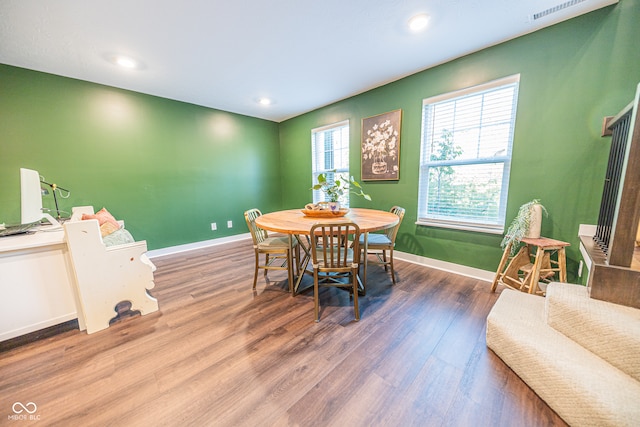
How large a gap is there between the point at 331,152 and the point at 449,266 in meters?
2.57

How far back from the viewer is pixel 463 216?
2.54 meters

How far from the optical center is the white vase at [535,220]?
1.91 meters

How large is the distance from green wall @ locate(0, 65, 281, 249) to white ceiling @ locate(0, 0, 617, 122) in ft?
1.05

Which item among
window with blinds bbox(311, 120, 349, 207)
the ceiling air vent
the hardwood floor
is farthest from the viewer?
window with blinds bbox(311, 120, 349, 207)

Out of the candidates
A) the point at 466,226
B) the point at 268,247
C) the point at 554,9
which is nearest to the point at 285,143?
the point at 268,247

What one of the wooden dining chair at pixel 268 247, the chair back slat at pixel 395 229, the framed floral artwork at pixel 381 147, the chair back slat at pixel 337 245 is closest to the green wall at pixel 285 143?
the framed floral artwork at pixel 381 147

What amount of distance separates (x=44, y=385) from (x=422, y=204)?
3.53 meters

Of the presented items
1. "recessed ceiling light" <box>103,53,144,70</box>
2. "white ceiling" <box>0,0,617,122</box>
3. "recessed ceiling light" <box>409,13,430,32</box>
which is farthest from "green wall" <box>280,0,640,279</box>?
"recessed ceiling light" <box>103,53,144,70</box>

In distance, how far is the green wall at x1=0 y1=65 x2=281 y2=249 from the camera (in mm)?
2504

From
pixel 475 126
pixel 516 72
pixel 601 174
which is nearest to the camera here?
pixel 601 174

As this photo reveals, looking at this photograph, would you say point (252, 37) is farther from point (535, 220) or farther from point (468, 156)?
point (535, 220)

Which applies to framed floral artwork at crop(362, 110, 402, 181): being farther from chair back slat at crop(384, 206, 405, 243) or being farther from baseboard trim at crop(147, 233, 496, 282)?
baseboard trim at crop(147, 233, 496, 282)

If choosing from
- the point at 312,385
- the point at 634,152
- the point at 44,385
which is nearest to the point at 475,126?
the point at 634,152

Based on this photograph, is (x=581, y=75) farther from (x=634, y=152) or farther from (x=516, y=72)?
(x=634, y=152)
